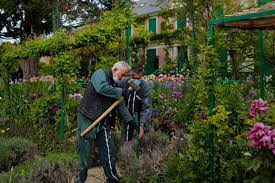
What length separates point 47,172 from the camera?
5957 millimetres

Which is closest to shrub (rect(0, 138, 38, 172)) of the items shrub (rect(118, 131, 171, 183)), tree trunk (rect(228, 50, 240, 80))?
shrub (rect(118, 131, 171, 183))

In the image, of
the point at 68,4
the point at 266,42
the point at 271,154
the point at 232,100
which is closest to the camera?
the point at 271,154

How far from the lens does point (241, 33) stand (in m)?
12.8

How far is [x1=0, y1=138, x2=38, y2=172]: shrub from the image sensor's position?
7176 millimetres

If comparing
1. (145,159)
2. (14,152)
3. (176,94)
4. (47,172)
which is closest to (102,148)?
(145,159)

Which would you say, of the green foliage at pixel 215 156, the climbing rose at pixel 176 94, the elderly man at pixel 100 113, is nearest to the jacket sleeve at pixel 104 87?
the elderly man at pixel 100 113

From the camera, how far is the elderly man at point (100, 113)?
5.97m

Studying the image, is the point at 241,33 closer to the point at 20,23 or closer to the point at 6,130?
the point at 6,130

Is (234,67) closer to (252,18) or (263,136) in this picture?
(252,18)

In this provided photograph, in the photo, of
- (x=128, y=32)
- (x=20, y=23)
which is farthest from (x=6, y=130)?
(x=20, y=23)

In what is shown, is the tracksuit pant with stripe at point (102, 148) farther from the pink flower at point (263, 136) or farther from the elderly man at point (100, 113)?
the pink flower at point (263, 136)

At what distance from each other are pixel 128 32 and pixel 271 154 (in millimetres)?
5637

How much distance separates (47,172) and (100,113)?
1.02 m

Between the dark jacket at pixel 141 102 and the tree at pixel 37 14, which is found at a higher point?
the tree at pixel 37 14
